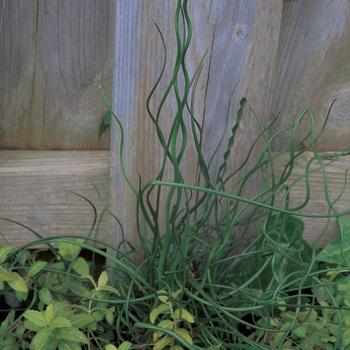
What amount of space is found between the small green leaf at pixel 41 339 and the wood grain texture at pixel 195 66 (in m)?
0.40

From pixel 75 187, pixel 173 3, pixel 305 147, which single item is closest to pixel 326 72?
pixel 305 147

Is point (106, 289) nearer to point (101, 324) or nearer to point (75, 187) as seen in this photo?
point (101, 324)

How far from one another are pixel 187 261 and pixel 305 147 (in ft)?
1.39

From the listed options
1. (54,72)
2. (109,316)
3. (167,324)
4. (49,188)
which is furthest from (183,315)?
(54,72)

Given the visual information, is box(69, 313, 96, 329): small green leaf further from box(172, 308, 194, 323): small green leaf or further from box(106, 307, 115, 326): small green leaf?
box(172, 308, 194, 323): small green leaf

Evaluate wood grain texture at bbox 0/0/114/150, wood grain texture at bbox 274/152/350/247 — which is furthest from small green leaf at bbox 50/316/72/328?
wood grain texture at bbox 274/152/350/247

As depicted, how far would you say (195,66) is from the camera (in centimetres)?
123

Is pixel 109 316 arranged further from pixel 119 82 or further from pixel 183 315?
pixel 119 82

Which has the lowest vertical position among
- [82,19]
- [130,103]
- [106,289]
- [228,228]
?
[106,289]

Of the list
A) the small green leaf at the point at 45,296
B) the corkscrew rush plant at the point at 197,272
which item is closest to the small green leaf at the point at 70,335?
the corkscrew rush plant at the point at 197,272

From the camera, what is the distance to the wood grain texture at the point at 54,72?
4.19 ft

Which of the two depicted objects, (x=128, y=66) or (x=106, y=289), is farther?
(x=128, y=66)

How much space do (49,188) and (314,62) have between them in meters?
0.68

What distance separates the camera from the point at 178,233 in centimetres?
121
